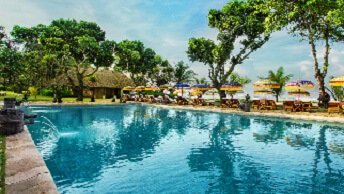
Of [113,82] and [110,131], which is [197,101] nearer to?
[110,131]

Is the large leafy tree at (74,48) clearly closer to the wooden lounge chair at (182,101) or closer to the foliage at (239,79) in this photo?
the wooden lounge chair at (182,101)

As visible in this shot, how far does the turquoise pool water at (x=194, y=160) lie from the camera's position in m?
7.86

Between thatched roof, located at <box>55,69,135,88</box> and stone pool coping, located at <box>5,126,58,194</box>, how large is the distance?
151 feet

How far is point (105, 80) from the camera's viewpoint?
58250mm

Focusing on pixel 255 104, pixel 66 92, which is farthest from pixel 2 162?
pixel 66 92

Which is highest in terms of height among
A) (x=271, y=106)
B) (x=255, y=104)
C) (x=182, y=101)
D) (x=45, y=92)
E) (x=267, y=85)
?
(x=267, y=85)

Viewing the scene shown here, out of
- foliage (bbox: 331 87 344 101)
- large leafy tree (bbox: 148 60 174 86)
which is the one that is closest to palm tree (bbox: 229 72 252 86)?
large leafy tree (bbox: 148 60 174 86)

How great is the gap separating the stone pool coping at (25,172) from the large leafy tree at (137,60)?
4268cm

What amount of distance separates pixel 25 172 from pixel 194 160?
5912mm

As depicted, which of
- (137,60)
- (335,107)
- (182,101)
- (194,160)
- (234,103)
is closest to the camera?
(194,160)

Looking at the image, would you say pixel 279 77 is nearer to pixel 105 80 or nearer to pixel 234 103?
pixel 234 103

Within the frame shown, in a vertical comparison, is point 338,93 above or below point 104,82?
below

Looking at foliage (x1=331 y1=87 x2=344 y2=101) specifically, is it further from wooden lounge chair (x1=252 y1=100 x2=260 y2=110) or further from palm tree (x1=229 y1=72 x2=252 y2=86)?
palm tree (x1=229 y1=72 x2=252 y2=86)

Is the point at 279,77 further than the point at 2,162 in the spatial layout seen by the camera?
Yes
